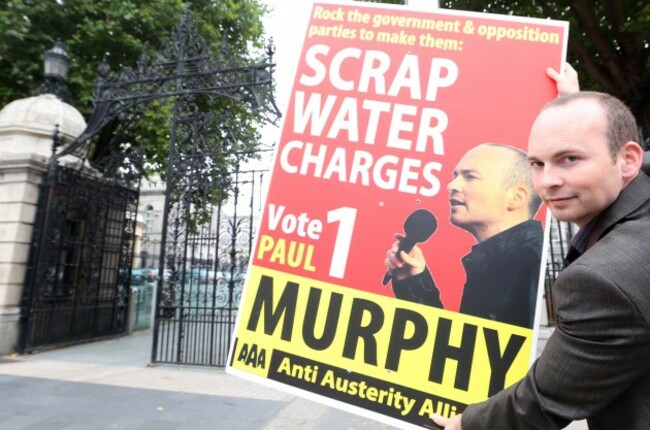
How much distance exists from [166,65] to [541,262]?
9214 mm

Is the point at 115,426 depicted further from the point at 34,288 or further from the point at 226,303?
the point at 34,288

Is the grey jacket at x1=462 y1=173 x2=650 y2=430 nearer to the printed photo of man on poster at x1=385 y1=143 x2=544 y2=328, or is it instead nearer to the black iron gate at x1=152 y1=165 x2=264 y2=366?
the printed photo of man on poster at x1=385 y1=143 x2=544 y2=328

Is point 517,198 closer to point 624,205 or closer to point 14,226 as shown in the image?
point 624,205

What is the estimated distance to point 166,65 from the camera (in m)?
9.27

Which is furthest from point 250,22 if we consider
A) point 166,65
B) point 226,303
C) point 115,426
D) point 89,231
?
point 115,426

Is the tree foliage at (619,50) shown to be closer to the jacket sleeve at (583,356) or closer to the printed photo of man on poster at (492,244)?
the printed photo of man on poster at (492,244)

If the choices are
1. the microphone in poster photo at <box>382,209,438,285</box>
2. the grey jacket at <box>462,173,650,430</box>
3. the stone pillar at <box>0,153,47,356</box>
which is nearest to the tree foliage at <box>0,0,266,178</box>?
the stone pillar at <box>0,153,47,356</box>

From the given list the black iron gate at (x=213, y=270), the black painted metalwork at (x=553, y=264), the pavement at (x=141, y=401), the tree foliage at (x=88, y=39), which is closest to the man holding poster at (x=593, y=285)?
the black painted metalwork at (x=553, y=264)

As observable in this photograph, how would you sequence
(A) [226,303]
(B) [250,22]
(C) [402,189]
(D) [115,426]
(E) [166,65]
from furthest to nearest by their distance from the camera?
1. (B) [250,22]
2. (E) [166,65]
3. (A) [226,303]
4. (D) [115,426]
5. (C) [402,189]

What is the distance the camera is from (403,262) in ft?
5.34

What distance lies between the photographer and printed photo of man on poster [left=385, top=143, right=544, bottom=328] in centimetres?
152

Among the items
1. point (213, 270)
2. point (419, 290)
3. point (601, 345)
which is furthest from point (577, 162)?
point (213, 270)

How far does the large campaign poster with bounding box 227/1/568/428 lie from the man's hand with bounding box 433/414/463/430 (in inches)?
2.0

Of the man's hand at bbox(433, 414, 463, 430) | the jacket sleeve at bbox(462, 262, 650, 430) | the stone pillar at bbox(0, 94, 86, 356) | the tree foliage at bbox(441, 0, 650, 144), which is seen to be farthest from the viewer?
the stone pillar at bbox(0, 94, 86, 356)
